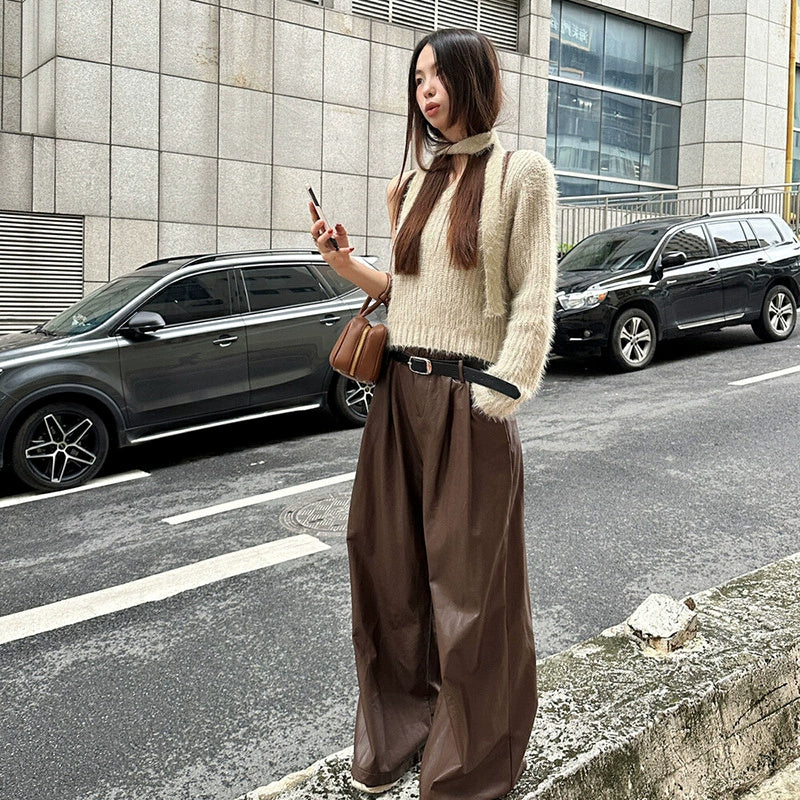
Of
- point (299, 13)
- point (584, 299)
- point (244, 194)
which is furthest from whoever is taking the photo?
point (299, 13)

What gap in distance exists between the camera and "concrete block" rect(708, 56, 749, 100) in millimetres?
27438

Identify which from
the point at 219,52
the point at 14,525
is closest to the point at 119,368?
the point at 14,525

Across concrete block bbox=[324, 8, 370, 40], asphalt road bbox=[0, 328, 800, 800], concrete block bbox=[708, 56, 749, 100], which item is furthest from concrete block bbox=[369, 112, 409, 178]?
concrete block bbox=[708, 56, 749, 100]

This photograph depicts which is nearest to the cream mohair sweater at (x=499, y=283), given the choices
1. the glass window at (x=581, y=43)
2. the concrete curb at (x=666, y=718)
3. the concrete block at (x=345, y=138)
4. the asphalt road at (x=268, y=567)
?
the concrete curb at (x=666, y=718)

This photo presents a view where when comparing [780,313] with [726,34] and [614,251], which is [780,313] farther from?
[726,34]

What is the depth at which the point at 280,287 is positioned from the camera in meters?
8.92

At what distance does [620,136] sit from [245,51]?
13.3 meters

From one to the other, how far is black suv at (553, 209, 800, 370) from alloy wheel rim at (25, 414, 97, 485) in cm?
591

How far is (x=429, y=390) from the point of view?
2.48 meters

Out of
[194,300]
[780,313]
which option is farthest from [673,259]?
[194,300]

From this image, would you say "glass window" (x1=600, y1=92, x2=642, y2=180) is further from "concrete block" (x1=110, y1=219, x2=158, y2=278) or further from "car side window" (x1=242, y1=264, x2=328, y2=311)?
"car side window" (x1=242, y1=264, x2=328, y2=311)

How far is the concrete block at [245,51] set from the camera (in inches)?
648

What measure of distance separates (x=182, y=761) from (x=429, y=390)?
67.5 inches

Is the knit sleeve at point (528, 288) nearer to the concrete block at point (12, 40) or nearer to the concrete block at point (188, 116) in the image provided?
the concrete block at point (188, 116)
